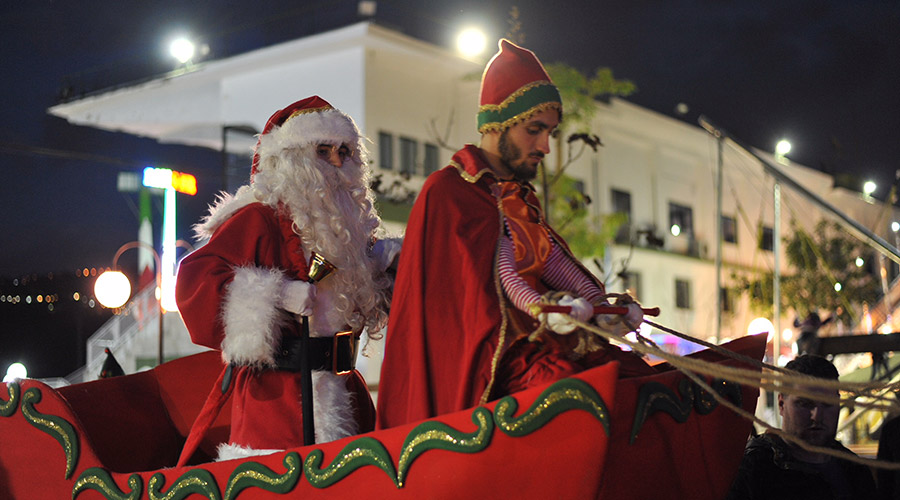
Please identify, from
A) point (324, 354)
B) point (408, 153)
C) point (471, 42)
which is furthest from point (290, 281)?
point (408, 153)

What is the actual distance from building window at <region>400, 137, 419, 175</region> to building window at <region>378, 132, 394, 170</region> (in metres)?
0.27

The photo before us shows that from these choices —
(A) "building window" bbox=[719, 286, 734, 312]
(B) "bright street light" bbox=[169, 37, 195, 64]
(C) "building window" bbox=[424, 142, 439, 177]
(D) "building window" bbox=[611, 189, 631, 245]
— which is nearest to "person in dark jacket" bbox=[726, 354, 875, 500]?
(C) "building window" bbox=[424, 142, 439, 177]

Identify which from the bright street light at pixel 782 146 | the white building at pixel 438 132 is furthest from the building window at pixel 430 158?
the bright street light at pixel 782 146

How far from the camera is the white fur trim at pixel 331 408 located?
3.36m

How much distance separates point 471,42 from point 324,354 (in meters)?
13.0

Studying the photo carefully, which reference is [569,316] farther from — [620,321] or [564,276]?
[564,276]

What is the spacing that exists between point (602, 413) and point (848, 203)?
30.4 meters

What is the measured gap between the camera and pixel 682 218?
26.0 m

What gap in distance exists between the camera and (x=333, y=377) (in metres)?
3.50

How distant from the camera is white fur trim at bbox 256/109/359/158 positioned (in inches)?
145

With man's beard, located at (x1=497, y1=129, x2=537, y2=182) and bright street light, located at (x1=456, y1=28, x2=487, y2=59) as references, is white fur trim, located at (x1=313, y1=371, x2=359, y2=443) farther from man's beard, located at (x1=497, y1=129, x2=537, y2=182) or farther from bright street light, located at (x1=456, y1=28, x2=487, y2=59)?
bright street light, located at (x1=456, y1=28, x2=487, y2=59)

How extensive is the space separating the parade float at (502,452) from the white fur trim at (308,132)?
4.26 ft

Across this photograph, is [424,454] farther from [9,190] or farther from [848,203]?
[848,203]

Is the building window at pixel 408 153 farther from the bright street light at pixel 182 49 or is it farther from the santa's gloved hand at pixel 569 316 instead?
the santa's gloved hand at pixel 569 316
